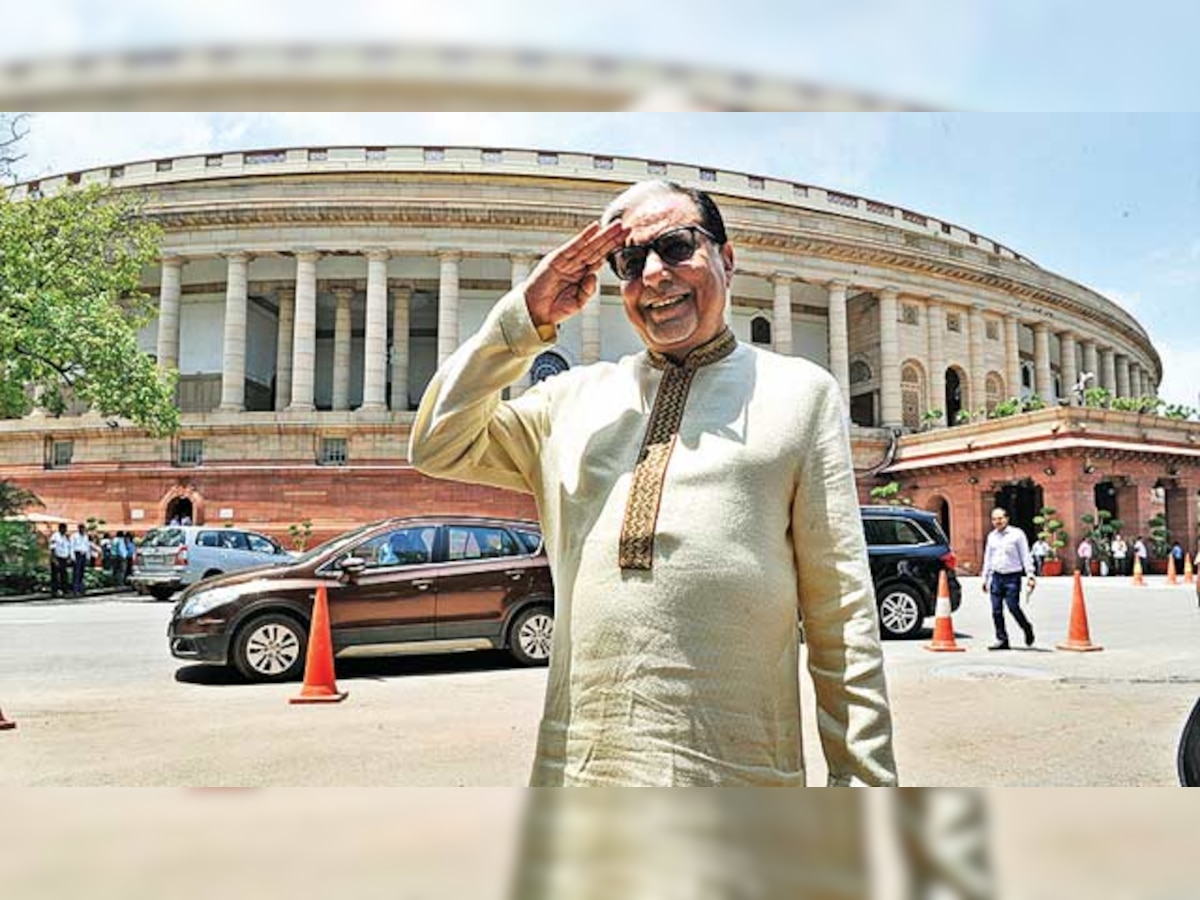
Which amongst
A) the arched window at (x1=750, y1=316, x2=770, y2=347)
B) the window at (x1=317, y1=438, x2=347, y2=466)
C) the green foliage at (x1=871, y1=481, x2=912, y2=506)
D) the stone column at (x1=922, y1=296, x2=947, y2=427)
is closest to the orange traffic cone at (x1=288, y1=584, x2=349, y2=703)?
the window at (x1=317, y1=438, x2=347, y2=466)

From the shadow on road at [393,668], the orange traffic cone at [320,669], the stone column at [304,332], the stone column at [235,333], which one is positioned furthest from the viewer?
the stone column at [304,332]

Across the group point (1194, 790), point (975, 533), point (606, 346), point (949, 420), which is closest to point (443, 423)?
point (1194, 790)

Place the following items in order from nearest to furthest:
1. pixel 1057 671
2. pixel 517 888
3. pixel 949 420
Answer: pixel 517 888
pixel 1057 671
pixel 949 420

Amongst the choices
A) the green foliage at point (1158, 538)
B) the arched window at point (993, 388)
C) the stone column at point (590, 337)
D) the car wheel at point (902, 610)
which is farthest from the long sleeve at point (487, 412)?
the arched window at point (993, 388)

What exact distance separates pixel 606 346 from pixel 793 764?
86.5 feet

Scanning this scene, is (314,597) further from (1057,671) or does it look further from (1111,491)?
(1111,491)

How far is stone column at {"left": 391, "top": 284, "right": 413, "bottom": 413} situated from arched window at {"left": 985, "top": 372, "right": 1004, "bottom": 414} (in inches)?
932

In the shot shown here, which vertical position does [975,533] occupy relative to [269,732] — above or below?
above

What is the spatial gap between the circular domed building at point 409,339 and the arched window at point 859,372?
460mm

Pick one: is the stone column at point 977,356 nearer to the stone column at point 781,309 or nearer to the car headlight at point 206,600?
the stone column at point 781,309

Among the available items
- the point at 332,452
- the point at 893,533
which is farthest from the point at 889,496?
the point at 893,533

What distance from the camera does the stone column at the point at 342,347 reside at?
115 ft

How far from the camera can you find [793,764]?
1.16 m

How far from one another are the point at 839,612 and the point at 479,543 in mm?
8346
